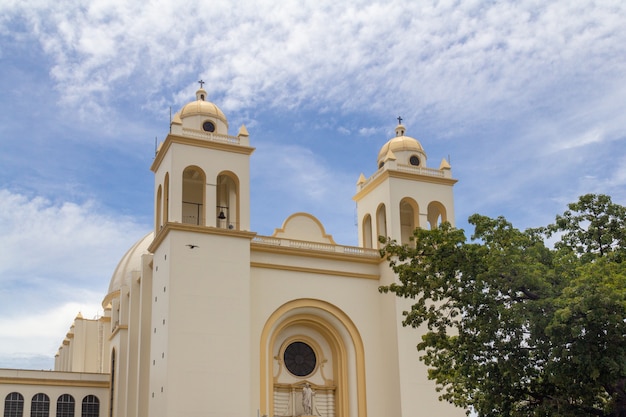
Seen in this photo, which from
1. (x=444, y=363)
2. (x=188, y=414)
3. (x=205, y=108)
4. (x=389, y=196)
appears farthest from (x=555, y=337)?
(x=205, y=108)

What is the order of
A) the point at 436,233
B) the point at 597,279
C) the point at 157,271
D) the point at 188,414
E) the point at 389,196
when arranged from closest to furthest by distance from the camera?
the point at 597,279
the point at 436,233
the point at 188,414
the point at 157,271
the point at 389,196

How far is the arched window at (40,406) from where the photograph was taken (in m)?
33.1

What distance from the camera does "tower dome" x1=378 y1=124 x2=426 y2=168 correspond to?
31.7 meters

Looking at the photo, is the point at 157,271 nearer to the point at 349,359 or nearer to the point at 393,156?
Answer: the point at 349,359

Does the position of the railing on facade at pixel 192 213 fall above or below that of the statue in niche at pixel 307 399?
above

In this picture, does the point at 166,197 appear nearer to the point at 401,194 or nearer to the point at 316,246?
the point at 316,246

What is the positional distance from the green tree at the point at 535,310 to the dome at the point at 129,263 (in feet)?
77.9

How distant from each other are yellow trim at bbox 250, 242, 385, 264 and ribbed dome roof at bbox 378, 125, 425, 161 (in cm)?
508

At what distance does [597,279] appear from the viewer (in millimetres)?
16031

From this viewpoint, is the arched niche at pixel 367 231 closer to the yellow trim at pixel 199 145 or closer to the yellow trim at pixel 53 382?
the yellow trim at pixel 199 145

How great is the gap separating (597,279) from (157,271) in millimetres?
15768

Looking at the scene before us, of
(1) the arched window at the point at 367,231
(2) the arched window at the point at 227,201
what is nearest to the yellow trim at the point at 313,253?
(2) the arched window at the point at 227,201

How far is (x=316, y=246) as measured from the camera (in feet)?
95.4

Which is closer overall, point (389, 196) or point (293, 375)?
point (293, 375)
